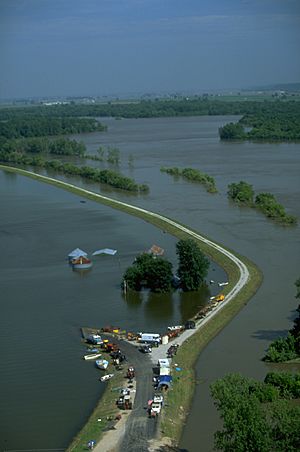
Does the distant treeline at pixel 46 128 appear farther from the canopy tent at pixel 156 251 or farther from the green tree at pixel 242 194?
the canopy tent at pixel 156 251

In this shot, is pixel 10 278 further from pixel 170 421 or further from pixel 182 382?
pixel 170 421

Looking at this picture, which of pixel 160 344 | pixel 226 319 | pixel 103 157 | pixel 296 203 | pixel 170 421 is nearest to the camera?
pixel 170 421

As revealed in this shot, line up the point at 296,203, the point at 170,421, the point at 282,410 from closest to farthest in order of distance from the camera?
1. the point at 282,410
2. the point at 170,421
3. the point at 296,203

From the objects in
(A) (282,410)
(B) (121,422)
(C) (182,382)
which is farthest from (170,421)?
(A) (282,410)

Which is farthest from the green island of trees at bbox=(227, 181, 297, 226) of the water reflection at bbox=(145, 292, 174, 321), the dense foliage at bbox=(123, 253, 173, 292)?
the water reflection at bbox=(145, 292, 174, 321)

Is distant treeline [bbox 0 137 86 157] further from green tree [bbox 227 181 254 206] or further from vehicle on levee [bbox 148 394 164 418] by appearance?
vehicle on levee [bbox 148 394 164 418]

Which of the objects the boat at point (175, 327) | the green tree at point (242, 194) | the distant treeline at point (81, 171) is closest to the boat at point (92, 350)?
the boat at point (175, 327)
